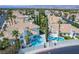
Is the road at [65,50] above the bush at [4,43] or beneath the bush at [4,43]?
beneath

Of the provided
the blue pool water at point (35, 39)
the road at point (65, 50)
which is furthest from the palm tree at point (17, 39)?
the road at point (65, 50)

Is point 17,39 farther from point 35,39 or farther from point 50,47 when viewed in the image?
point 50,47

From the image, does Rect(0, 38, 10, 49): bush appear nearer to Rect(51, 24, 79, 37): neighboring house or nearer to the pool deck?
the pool deck

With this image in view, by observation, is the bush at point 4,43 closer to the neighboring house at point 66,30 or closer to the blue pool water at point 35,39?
the blue pool water at point 35,39

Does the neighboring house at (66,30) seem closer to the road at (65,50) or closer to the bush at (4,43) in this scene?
the road at (65,50)

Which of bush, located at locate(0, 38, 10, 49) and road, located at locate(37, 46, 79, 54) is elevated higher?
bush, located at locate(0, 38, 10, 49)

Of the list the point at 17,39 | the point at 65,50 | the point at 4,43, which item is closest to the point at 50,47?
the point at 65,50

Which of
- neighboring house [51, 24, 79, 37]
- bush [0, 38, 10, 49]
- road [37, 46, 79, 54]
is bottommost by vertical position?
road [37, 46, 79, 54]

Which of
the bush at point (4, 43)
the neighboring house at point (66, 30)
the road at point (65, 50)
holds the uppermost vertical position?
the neighboring house at point (66, 30)

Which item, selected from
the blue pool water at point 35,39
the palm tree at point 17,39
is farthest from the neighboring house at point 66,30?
the palm tree at point 17,39

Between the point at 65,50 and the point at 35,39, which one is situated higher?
the point at 35,39

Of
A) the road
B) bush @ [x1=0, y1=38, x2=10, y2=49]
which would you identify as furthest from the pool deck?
bush @ [x1=0, y1=38, x2=10, y2=49]

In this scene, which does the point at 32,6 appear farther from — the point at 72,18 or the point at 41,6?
the point at 72,18
